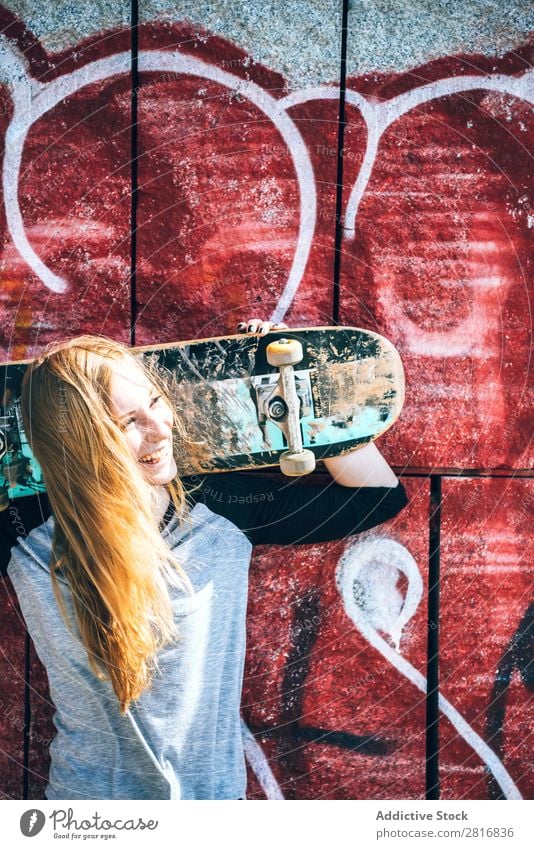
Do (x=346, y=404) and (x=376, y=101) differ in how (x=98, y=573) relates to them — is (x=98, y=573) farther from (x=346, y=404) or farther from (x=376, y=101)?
(x=376, y=101)

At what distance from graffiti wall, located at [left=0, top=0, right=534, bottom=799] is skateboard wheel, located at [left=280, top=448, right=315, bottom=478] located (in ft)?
0.87

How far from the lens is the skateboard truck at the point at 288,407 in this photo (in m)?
1.68

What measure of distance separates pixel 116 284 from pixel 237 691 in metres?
1.00

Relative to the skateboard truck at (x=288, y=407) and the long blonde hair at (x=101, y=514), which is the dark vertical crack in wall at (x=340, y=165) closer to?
the skateboard truck at (x=288, y=407)

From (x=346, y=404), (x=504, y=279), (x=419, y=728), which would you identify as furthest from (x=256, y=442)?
(x=419, y=728)

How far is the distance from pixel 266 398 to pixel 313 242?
1.32 feet

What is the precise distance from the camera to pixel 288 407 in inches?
67.6

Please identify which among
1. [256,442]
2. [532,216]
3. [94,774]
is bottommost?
[94,774]

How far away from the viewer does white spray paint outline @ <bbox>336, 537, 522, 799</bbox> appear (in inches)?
74.1

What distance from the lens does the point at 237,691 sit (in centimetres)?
180

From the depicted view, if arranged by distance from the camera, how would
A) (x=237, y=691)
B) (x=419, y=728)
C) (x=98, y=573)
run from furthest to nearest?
(x=419, y=728), (x=237, y=691), (x=98, y=573)
